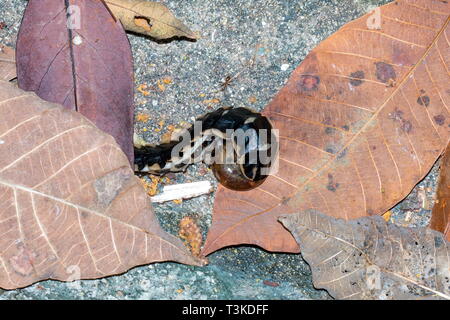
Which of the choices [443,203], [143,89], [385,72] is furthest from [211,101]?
[443,203]

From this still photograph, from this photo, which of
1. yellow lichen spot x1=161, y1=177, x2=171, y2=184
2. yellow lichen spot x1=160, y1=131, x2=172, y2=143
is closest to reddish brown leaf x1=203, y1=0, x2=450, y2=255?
yellow lichen spot x1=161, y1=177, x2=171, y2=184

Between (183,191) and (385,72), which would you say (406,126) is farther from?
(183,191)

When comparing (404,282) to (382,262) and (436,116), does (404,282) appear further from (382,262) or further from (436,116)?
(436,116)

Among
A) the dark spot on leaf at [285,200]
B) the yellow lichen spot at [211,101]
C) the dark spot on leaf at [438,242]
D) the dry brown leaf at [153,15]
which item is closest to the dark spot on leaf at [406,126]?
the dark spot on leaf at [438,242]

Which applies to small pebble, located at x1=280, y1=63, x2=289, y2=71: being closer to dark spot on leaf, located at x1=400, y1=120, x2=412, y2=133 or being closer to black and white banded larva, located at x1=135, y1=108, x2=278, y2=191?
black and white banded larva, located at x1=135, y1=108, x2=278, y2=191

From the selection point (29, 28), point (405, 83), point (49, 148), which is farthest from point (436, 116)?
point (29, 28)

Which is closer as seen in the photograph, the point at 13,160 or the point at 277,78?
the point at 13,160
